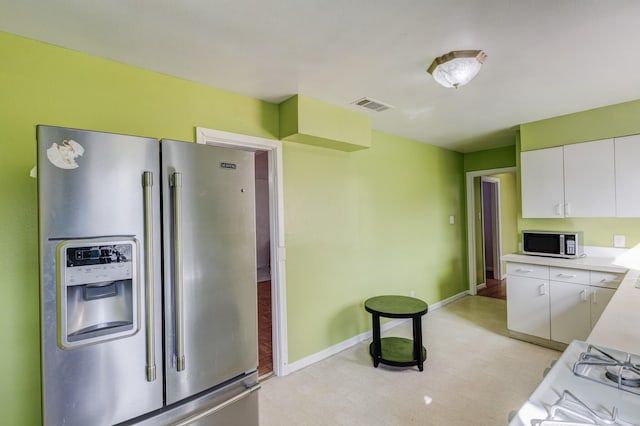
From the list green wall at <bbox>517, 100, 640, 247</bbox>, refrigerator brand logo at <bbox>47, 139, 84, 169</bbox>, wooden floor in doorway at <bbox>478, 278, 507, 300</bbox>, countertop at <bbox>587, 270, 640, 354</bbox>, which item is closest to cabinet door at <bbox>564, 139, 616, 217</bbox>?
green wall at <bbox>517, 100, 640, 247</bbox>

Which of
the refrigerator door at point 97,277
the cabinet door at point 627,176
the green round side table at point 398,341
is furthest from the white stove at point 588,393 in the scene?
the cabinet door at point 627,176

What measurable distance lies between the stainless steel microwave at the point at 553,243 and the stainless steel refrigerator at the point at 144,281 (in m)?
3.26

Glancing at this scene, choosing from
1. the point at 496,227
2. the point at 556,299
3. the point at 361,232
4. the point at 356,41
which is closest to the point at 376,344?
the point at 361,232

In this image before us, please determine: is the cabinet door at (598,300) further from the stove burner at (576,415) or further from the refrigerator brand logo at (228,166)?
the refrigerator brand logo at (228,166)

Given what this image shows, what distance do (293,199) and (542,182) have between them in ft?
9.17

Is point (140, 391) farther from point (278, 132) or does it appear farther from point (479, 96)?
point (479, 96)

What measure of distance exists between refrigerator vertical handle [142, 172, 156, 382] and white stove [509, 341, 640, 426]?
1.38 meters

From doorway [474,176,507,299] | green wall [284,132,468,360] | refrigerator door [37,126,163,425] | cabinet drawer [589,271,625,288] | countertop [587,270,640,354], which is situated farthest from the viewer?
doorway [474,176,507,299]

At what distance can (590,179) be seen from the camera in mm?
3096

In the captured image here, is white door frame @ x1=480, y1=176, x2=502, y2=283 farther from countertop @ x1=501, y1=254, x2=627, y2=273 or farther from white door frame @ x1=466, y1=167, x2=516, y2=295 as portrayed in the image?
countertop @ x1=501, y1=254, x2=627, y2=273

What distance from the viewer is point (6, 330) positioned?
1606 millimetres

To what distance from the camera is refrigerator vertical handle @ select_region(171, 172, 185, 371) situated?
4.67 feet

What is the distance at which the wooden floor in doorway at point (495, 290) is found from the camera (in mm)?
5048

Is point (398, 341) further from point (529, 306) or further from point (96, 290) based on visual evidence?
point (96, 290)
